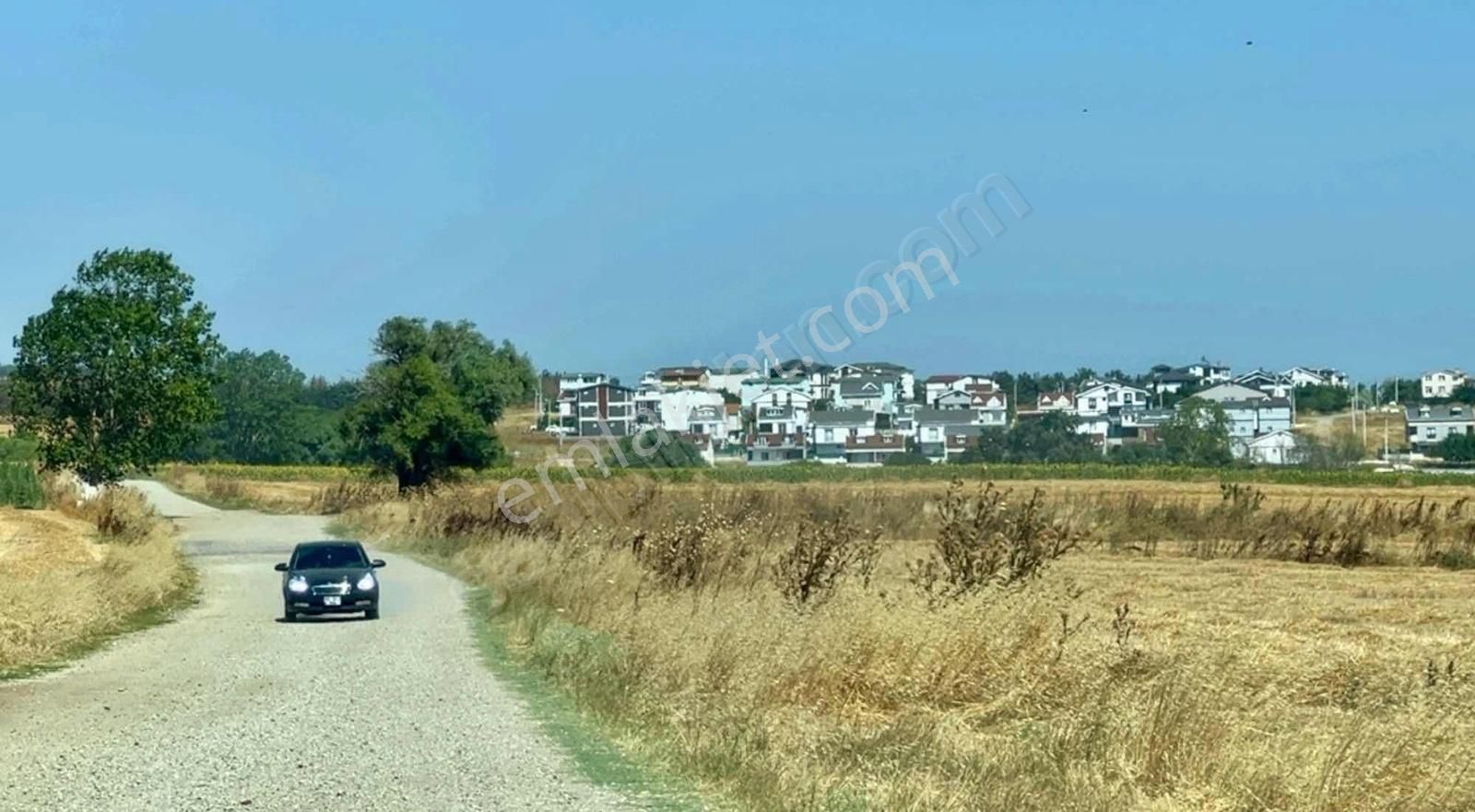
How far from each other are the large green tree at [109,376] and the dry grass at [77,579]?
23.0 metres

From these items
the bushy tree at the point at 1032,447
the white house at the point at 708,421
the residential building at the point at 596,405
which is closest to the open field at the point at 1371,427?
the bushy tree at the point at 1032,447

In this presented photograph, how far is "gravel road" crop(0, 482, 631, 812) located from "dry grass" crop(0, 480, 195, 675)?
2.35 feet

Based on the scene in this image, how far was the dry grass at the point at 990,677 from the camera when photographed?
10531 millimetres

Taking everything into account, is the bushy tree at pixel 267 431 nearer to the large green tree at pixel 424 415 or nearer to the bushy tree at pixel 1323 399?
the large green tree at pixel 424 415

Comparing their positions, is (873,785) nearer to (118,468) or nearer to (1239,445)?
(118,468)

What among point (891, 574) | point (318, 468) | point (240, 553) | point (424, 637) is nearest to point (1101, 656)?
point (891, 574)

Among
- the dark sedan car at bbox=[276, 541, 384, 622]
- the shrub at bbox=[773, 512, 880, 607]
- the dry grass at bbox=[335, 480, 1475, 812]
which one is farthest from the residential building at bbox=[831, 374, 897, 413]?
the shrub at bbox=[773, 512, 880, 607]

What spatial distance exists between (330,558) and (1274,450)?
82.3 metres

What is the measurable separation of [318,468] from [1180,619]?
110 m

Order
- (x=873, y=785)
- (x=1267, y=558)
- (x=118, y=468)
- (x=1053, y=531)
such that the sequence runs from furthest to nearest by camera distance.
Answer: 1. (x=118, y=468)
2. (x=1267, y=558)
3. (x=1053, y=531)
4. (x=873, y=785)

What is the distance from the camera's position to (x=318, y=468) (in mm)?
125500

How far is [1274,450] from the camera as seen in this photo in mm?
103562

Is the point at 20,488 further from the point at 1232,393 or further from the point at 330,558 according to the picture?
the point at 1232,393

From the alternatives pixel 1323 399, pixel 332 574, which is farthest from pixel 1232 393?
pixel 332 574
